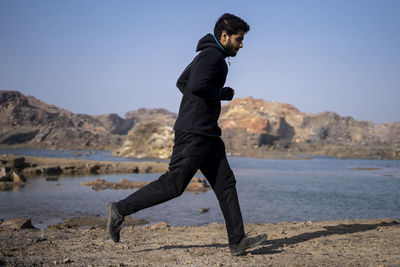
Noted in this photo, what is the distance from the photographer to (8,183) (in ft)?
49.6

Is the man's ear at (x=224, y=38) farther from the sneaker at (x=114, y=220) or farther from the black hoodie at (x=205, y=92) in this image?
the sneaker at (x=114, y=220)

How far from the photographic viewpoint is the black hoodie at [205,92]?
10.8ft

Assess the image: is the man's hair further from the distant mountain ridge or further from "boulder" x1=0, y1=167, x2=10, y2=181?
the distant mountain ridge

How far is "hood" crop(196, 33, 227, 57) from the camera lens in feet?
11.3

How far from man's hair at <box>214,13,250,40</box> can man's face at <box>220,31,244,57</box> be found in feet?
0.10

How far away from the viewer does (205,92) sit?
328cm

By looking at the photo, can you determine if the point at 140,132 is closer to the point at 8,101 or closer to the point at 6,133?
the point at 6,133

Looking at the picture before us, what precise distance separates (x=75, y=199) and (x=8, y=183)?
508 centimetres

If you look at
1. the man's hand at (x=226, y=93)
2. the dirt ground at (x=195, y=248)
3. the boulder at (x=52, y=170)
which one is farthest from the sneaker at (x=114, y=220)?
the boulder at (x=52, y=170)

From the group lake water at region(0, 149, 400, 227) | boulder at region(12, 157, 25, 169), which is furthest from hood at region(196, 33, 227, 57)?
boulder at region(12, 157, 25, 169)

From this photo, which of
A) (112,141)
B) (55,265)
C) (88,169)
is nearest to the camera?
(55,265)

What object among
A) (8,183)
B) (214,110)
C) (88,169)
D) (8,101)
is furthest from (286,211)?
(8,101)

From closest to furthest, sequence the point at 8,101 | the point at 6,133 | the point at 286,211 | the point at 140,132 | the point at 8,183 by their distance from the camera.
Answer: the point at 286,211
the point at 8,183
the point at 140,132
the point at 6,133
the point at 8,101

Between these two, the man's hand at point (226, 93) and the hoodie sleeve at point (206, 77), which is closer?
the hoodie sleeve at point (206, 77)
